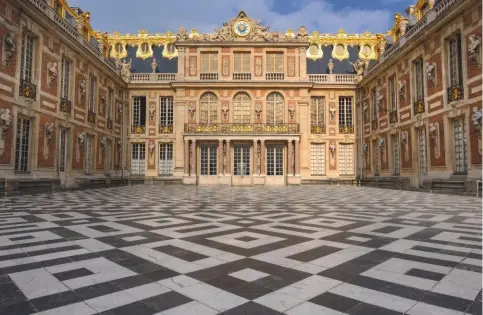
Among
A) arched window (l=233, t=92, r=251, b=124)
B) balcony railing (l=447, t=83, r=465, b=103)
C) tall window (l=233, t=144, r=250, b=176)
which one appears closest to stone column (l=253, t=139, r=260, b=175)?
tall window (l=233, t=144, r=250, b=176)

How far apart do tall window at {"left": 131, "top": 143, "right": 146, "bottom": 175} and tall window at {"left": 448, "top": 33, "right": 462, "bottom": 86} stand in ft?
71.0

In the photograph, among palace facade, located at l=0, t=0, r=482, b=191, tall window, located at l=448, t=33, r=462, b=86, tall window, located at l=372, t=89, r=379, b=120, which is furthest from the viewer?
tall window, located at l=372, t=89, r=379, b=120

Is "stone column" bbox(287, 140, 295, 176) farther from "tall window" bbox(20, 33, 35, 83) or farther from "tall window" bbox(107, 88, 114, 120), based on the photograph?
"tall window" bbox(20, 33, 35, 83)

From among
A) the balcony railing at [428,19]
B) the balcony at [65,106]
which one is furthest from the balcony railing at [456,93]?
the balcony at [65,106]

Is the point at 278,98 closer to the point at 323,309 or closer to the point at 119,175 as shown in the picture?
the point at 119,175

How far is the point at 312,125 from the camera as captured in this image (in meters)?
27.3

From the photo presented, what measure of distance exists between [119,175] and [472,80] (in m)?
22.9

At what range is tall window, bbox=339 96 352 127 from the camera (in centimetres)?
2741

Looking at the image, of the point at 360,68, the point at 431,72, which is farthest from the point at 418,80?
the point at 360,68

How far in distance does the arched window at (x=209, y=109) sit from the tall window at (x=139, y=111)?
4836mm

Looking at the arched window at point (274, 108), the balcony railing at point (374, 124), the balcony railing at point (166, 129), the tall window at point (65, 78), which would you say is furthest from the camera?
the balcony railing at point (166, 129)

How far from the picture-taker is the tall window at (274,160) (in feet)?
87.6

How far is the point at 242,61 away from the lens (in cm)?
2748

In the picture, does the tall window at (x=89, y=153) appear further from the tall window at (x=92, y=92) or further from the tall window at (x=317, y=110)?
the tall window at (x=317, y=110)
